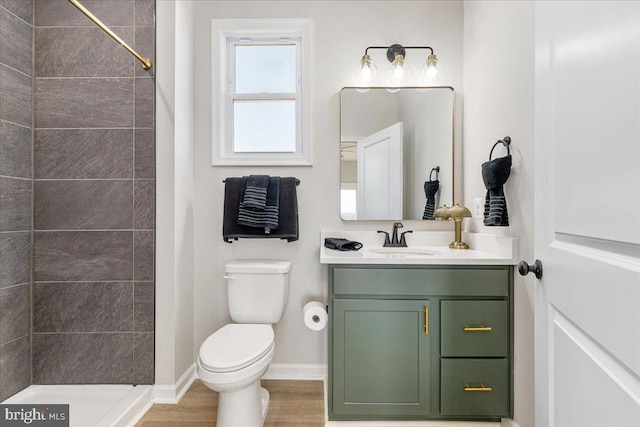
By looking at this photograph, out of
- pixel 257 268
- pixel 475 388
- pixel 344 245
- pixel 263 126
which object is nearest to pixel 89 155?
pixel 263 126

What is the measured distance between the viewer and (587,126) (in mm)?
684

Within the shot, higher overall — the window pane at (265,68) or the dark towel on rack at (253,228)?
the window pane at (265,68)

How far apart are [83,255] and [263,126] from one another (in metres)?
1.33

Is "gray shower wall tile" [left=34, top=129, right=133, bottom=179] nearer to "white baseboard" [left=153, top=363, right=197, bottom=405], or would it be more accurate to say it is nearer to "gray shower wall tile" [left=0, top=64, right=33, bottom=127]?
"gray shower wall tile" [left=0, top=64, right=33, bottom=127]

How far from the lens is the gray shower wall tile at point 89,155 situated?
1912 millimetres

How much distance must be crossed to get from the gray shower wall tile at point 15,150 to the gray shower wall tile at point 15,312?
0.63m

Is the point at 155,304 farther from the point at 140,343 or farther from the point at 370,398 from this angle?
the point at 370,398

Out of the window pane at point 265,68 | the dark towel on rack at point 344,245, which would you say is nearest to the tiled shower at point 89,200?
the window pane at point 265,68

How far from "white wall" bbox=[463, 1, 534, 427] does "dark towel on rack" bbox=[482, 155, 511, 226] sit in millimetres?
38

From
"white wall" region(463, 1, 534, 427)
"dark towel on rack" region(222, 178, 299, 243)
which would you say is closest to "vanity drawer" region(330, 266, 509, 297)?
"white wall" region(463, 1, 534, 427)

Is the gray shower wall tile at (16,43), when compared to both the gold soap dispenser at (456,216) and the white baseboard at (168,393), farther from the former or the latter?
the gold soap dispenser at (456,216)

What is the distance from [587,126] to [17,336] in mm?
2635

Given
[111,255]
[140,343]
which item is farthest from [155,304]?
[111,255]

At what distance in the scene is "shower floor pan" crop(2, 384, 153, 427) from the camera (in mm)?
1670
